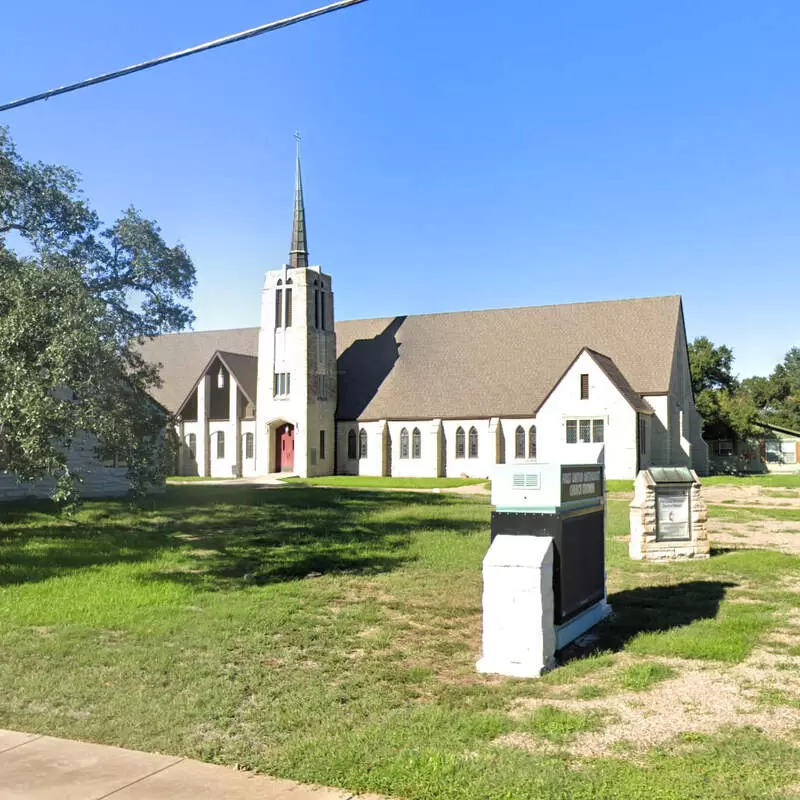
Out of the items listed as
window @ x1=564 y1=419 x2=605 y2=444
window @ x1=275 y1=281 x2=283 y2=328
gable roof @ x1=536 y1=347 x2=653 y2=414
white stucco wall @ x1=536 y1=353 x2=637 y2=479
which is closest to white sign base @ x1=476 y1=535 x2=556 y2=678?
white stucco wall @ x1=536 y1=353 x2=637 y2=479

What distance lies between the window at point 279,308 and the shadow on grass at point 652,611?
3971 centimetres

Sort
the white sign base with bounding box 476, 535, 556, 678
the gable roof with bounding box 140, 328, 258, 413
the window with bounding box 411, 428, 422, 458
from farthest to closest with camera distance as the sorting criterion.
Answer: the gable roof with bounding box 140, 328, 258, 413, the window with bounding box 411, 428, 422, 458, the white sign base with bounding box 476, 535, 556, 678

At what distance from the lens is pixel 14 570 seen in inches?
551

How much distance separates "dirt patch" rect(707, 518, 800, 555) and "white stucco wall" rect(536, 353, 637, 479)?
18.4 meters

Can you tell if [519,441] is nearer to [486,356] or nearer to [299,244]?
[486,356]

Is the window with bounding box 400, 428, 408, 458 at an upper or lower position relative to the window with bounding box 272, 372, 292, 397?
lower

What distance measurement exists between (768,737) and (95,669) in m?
6.35

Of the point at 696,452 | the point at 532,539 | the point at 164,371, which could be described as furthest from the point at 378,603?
the point at 164,371

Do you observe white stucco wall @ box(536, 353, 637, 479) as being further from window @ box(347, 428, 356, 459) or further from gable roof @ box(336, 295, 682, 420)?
window @ box(347, 428, 356, 459)

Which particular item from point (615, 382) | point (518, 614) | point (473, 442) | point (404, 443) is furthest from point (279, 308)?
point (518, 614)

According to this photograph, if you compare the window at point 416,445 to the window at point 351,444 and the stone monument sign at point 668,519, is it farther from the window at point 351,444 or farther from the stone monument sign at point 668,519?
the stone monument sign at point 668,519

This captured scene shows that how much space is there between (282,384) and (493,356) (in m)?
13.1

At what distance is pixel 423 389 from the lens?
163 feet

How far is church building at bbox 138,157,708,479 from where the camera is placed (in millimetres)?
45094
